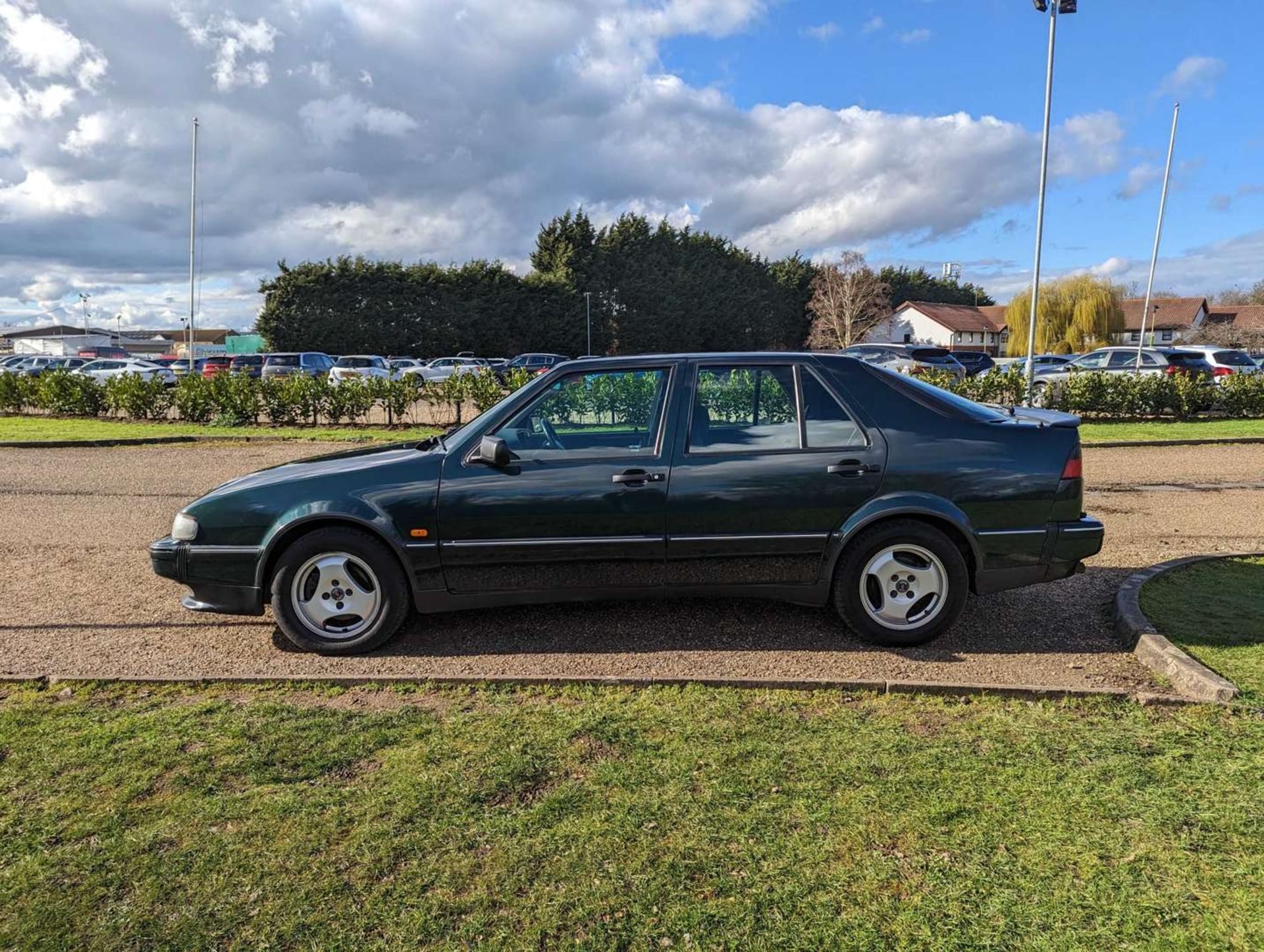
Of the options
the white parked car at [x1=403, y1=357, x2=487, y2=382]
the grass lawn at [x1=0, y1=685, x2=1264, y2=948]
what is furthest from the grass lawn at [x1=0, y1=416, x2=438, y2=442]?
the white parked car at [x1=403, y1=357, x2=487, y2=382]

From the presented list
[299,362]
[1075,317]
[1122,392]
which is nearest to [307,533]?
[1122,392]

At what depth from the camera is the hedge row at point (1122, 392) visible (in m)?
17.4

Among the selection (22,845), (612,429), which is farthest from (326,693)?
(612,429)

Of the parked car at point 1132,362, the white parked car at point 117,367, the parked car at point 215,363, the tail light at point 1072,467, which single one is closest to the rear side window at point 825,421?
the tail light at point 1072,467

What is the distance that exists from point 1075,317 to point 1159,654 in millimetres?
Answer: 65094

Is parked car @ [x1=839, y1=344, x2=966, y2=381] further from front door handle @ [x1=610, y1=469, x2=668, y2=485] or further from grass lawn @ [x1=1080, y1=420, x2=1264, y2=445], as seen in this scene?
front door handle @ [x1=610, y1=469, x2=668, y2=485]

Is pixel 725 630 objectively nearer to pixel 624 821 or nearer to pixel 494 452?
pixel 494 452

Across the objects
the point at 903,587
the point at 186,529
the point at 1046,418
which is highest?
the point at 1046,418

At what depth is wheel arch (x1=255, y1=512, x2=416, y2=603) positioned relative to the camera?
445cm

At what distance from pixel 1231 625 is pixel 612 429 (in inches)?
147

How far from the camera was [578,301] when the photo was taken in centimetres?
6297

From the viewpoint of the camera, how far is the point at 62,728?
11.9 ft

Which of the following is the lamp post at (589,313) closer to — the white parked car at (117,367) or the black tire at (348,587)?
the white parked car at (117,367)

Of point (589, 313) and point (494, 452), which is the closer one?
point (494, 452)
